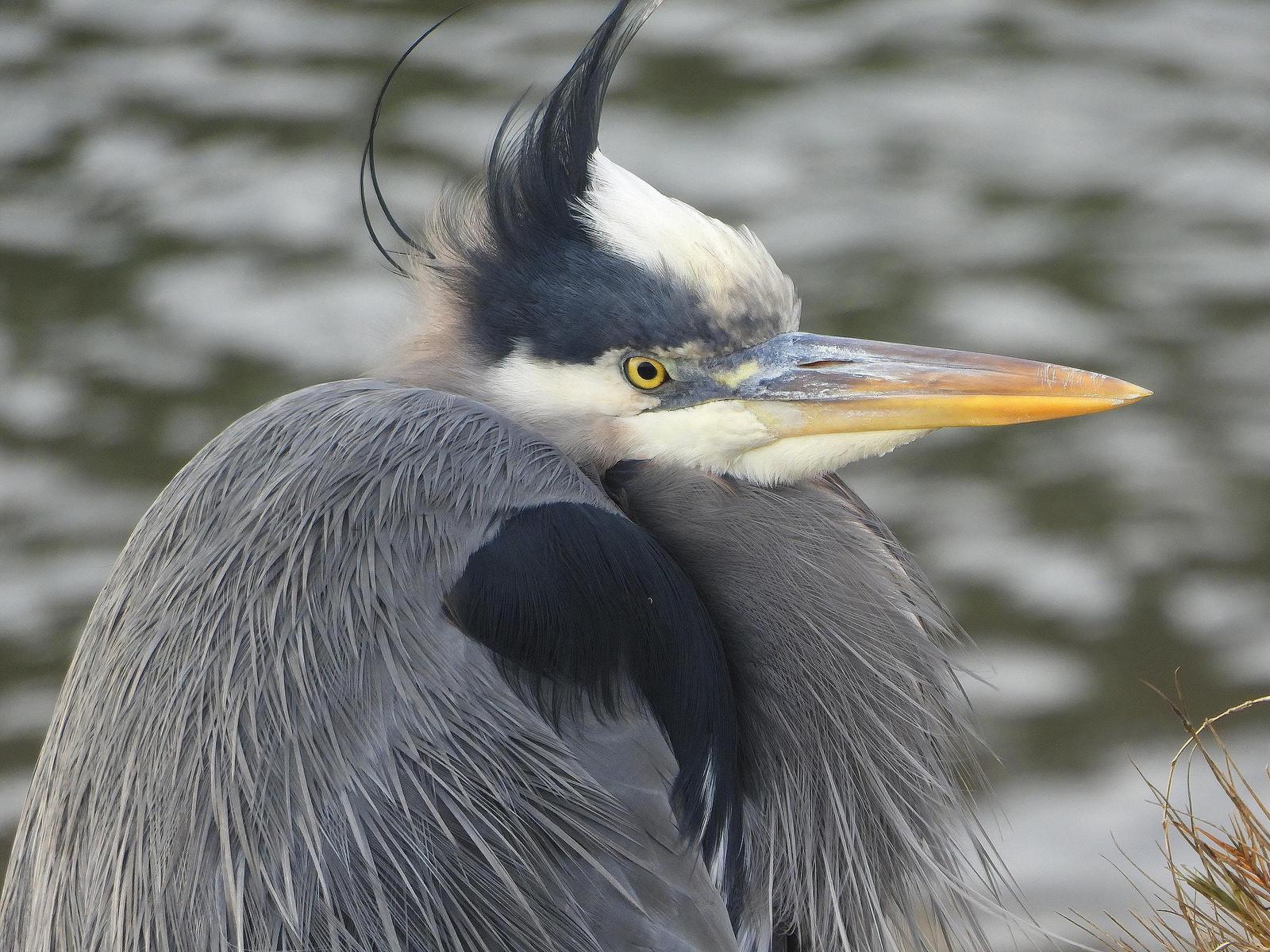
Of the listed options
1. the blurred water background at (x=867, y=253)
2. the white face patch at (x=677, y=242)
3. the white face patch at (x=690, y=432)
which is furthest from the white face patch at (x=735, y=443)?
the blurred water background at (x=867, y=253)

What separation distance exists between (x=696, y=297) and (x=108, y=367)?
3513mm

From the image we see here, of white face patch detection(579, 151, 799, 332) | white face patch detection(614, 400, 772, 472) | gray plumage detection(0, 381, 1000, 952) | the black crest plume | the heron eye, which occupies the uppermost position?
the black crest plume

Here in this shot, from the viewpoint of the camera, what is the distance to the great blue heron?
1.77m

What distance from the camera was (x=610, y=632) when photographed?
1.90m

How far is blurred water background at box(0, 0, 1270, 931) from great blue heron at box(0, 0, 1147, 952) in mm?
1937

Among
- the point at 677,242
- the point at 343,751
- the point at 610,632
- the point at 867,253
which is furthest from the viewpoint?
the point at 867,253

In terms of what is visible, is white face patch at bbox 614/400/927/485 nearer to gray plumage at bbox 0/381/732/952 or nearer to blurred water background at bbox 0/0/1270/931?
gray plumage at bbox 0/381/732/952

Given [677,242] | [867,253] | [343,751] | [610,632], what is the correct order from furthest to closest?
1. [867,253]
2. [677,242]
3. [610,632]
4. [343,751]

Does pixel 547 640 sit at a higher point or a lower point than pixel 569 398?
lower

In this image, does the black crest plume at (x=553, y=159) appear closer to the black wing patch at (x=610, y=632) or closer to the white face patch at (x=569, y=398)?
the white face patch at (x=569, y=398)

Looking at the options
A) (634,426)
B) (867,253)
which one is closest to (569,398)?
(634,426)

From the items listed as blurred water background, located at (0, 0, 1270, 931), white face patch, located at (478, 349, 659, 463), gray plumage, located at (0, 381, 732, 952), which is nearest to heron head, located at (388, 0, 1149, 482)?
white face patch, located at (478, 349, 659, 463)

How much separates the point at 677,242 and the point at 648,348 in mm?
135

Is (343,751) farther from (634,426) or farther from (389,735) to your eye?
(634,426)
